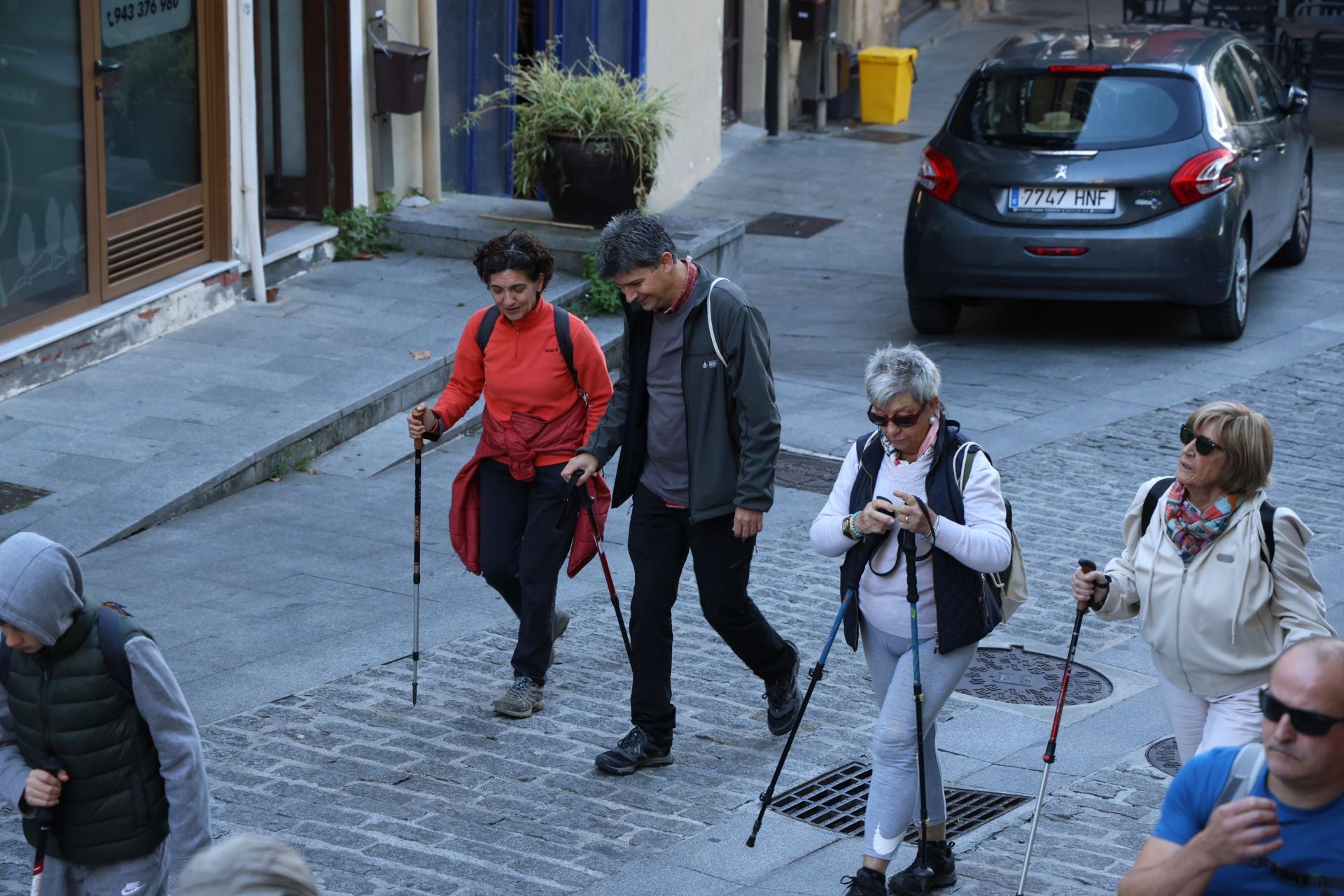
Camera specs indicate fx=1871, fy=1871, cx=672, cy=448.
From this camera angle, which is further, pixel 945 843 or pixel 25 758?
pixel 945 843

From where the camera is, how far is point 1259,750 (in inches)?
137

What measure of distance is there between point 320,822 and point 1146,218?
25.0 ft

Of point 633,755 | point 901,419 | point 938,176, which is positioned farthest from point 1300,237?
point 901,419

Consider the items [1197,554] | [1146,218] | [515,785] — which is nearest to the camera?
[1197,554]

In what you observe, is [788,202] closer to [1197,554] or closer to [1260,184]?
[1260,184]

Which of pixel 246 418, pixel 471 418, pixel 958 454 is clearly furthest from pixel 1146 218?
pixel 958 454

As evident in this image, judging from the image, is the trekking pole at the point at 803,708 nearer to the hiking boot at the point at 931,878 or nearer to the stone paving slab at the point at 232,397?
the hiking boot at the point at 931,878

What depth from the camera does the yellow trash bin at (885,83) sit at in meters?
20.8

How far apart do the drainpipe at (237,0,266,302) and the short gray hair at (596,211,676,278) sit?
6084 mm

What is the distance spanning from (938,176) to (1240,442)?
7.51 metres

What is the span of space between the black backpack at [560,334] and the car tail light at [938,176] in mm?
5653

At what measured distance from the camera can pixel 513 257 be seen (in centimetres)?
671

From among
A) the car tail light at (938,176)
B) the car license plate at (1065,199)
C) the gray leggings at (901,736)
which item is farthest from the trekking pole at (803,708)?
the car tail light at (938,176)

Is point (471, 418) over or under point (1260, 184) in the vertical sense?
under
